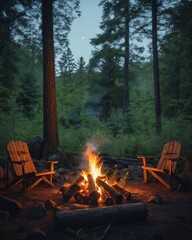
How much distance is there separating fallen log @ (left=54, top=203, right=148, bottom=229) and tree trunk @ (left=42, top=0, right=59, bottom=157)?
14.4 ft

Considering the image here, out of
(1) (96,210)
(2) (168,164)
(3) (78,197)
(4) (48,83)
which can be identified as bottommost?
(3) (78,197)

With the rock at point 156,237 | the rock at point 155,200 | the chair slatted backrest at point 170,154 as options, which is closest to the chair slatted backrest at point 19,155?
the rock at point 155,200

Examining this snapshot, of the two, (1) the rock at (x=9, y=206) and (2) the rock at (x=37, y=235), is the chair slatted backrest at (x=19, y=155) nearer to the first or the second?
(1) the rock at (x=9, y=206)

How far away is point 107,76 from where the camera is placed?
19.7 m

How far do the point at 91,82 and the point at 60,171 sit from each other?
44.4ft

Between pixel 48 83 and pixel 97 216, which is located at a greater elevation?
pixel 48 83

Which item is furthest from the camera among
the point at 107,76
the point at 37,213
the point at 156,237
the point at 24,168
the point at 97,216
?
the point at 107,76

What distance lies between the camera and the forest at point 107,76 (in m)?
8.85

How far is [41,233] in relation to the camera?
3391 mm

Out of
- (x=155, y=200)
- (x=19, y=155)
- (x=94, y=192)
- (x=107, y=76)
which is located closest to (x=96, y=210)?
(x=94, y=192)

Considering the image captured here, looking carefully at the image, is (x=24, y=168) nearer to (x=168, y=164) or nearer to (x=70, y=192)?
(x=70, y=192)

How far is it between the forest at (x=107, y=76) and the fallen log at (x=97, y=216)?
405 centimetres

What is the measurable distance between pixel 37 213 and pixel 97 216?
3.67 feet

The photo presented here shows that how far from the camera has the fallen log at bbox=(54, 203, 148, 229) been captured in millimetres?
3703
